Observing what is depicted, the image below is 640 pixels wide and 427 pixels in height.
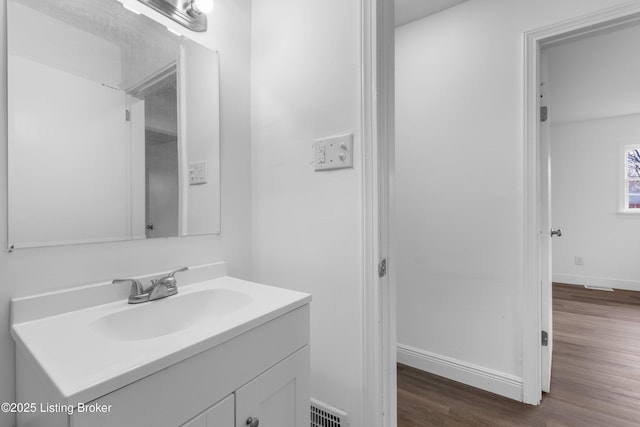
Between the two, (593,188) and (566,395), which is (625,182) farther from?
(566,395)

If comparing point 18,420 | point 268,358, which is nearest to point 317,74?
point 268,358

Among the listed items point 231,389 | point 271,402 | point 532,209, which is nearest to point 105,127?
point 231,389

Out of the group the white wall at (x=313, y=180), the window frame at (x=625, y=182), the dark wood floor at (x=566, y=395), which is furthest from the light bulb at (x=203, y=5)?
the window frame at (x=625, y=182)

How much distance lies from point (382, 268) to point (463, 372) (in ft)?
4.13

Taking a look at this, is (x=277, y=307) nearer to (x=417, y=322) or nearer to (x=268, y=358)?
(x=268, y=358)

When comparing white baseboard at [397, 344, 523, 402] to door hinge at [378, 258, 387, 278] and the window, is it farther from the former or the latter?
the window

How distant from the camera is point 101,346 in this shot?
2.03 ft

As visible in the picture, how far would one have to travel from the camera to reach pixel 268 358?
→ 81 cm

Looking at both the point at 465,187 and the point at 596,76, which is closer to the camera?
the point at 465,187

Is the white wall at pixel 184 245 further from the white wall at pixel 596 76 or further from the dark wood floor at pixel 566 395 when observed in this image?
the white wall at pixel 596 76

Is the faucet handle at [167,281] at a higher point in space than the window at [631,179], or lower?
lower

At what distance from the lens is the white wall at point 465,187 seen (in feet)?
5.46

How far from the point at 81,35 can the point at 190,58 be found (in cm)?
36

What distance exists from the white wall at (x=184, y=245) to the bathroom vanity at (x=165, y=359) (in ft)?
0.13
